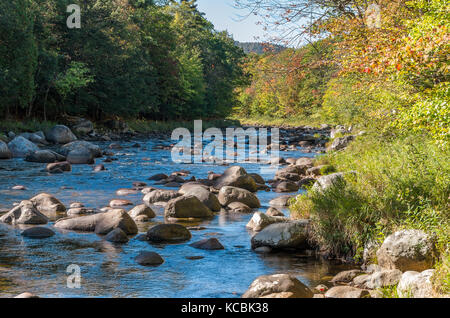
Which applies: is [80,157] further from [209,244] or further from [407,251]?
[407,251]

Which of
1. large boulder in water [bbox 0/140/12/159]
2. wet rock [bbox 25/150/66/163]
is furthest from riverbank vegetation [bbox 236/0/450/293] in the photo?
large boulder in water [bbox 0/140/12/159]

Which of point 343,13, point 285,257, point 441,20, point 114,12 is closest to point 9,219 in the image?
point 285,257

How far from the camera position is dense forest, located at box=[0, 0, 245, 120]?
27.3 m

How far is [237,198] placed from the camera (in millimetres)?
12250

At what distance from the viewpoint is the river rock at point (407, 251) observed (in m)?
6.39

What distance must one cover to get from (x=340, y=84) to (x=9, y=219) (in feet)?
46.6

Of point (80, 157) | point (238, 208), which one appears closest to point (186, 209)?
point (238, 208)

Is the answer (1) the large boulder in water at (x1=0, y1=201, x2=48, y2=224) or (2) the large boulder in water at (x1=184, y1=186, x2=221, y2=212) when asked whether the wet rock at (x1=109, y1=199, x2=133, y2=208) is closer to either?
(2) the large boulder in water at (x1=184, y1=186, x2=221, y2=212)

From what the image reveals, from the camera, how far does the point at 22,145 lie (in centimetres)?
2167

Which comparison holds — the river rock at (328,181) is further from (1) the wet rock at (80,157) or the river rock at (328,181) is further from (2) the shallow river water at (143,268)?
(1) the wet rock at (80,157)

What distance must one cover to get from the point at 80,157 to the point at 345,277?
15.2 m

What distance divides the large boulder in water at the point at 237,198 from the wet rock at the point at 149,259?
4733 mm
